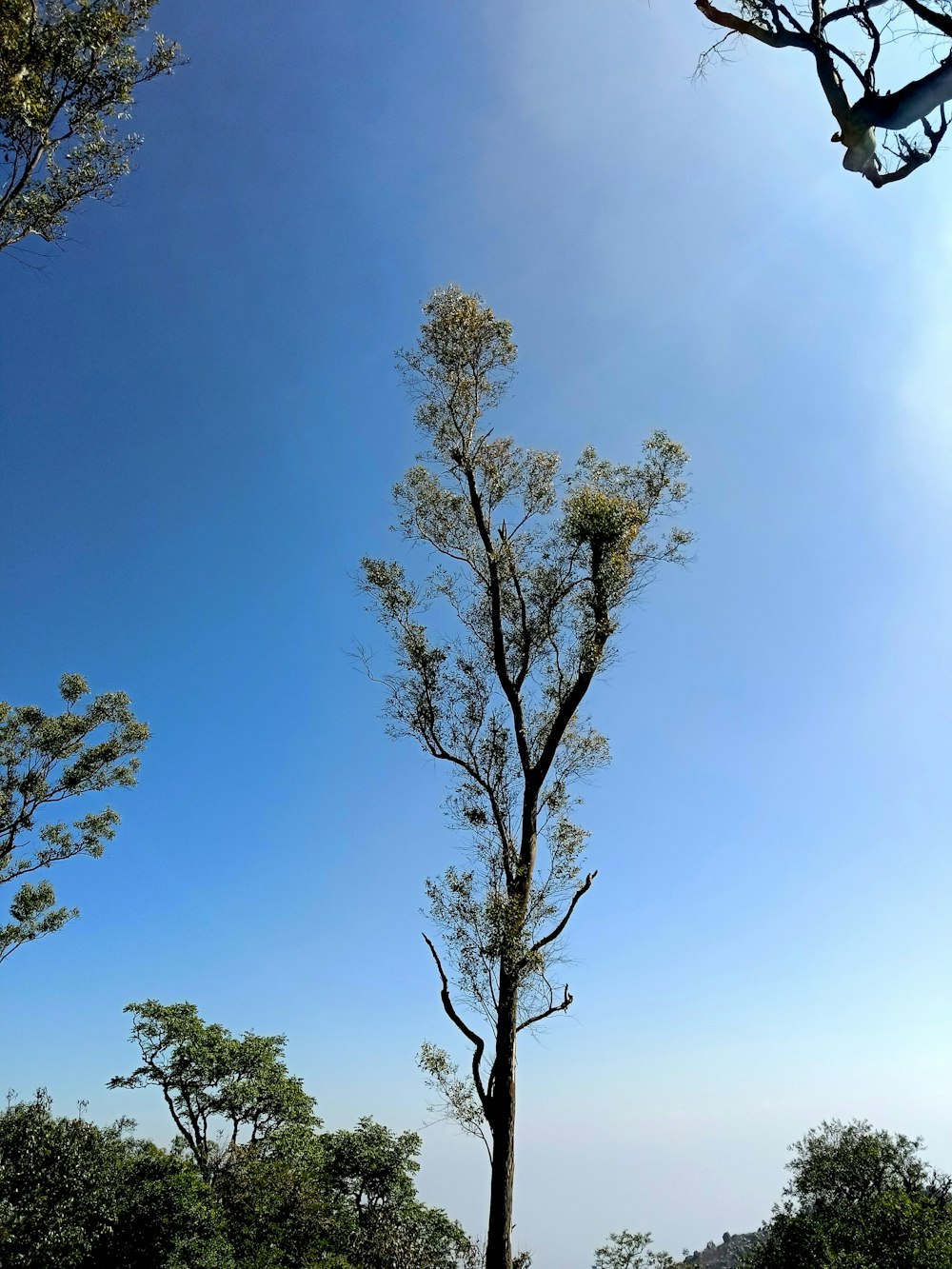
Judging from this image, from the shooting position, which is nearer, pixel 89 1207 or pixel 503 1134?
pixel 503 1134

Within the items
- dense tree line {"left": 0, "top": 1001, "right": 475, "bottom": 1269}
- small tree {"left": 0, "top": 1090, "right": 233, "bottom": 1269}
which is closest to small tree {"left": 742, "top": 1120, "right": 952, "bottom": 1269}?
dense tree line {"left": 0, "top": 1001, "right": 475, "bottom": 1269}

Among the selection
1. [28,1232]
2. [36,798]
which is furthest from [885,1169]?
[36,798]

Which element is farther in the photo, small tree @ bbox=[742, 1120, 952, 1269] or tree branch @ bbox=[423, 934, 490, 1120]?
small tree @ bbox=[742, 1120, 952, 1269]

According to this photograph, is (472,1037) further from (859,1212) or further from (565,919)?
(859,1212)

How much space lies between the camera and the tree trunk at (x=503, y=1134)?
764 cm

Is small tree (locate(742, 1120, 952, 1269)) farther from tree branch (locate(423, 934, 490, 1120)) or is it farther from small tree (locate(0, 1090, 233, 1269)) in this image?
small tree (locate(0, 1090, 233, 1269))

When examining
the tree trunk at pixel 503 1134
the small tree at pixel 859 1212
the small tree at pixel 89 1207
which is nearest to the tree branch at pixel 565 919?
the tree trunk at pixel 503 1134

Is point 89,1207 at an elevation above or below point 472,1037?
below

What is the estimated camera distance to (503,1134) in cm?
805

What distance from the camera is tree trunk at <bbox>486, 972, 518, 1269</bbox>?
7.64m

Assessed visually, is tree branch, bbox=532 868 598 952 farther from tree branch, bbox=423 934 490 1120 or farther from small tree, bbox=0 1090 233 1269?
small tree, bbox=0 1090 233 1269

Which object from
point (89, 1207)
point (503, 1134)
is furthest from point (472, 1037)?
point (89, 1207)

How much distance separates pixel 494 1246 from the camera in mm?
7637

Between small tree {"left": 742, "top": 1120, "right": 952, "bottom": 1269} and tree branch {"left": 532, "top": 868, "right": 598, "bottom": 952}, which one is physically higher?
tree branch {"left": 532, "top": 868, "right": 598, "bottom": 952}
